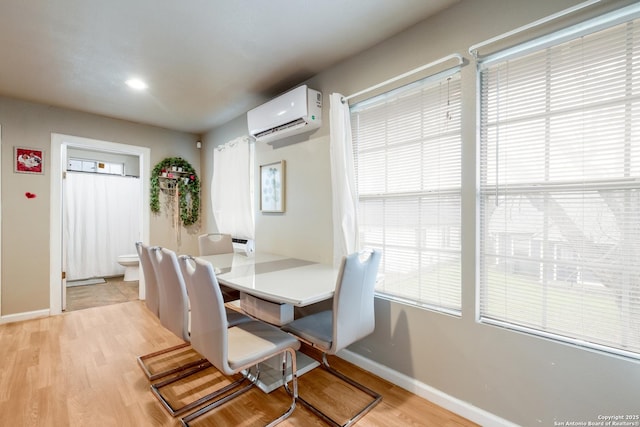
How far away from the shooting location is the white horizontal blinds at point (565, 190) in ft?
4.01

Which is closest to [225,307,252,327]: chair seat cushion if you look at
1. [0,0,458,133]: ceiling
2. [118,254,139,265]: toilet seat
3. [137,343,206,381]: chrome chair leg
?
[137,343,206,381]: chrome chair leg

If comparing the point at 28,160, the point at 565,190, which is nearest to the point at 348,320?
the point at 565,190

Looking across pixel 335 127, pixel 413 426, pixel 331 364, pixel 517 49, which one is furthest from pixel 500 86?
pixel 331 364

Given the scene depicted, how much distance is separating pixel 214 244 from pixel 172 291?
1.41 m

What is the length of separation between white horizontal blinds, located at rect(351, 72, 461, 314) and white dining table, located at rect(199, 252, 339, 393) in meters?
0.48

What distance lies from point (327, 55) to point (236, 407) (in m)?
2.51

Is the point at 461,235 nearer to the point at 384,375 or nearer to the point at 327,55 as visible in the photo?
the point at 384,375

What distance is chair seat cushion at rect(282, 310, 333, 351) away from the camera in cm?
163

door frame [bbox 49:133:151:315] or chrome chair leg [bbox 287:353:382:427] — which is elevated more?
door frame [bbox 49:133:151:315]

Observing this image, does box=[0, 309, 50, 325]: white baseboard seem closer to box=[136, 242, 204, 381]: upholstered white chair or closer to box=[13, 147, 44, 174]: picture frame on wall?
box=[13, 147, 44, 174]: picture frame on wall

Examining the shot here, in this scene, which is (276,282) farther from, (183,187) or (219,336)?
(183,187)

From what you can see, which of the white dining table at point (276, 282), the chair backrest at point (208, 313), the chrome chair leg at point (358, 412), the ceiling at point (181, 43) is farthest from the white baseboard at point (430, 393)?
the ceiling at point (181, 43)

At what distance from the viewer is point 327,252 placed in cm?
246

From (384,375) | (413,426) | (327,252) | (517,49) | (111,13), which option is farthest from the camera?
(327,252)
